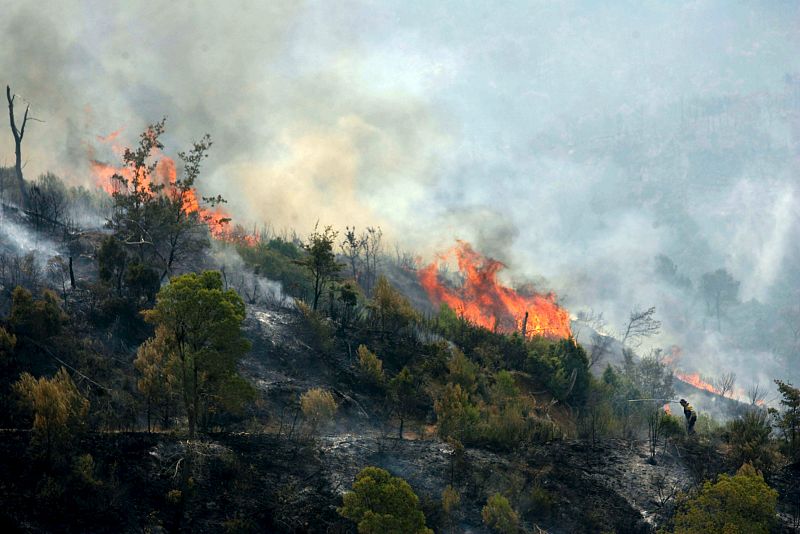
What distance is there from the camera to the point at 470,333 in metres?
51.1

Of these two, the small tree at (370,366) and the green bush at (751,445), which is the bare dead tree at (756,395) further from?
the small tree at (370,366)

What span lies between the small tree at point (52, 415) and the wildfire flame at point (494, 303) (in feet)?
197

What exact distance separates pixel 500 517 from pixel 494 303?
64544 mm

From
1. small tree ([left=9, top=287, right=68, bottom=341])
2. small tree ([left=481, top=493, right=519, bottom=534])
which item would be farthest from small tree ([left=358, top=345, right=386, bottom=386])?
small tree ([left=9, top=287, right=68, bottom=341])

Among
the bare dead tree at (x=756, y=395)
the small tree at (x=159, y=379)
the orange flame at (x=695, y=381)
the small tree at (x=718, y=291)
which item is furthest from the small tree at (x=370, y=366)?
the small tree at (x=718, y=291)

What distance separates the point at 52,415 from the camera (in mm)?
22562

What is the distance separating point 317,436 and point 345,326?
15.3 m

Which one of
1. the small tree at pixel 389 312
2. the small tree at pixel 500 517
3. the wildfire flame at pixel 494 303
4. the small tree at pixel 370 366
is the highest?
the wildfire flame at pixel 494 303

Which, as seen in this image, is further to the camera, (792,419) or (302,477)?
(792,419)

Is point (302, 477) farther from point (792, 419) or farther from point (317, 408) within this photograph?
point (792, 419)

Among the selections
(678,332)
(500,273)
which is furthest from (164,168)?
(678,332)

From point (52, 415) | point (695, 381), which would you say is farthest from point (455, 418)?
point (695, 381)

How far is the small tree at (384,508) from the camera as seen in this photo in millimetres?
20641

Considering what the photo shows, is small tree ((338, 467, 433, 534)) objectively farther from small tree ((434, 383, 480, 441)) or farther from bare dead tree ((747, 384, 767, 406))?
bare dead tree ((747, 384, 767, 406))
